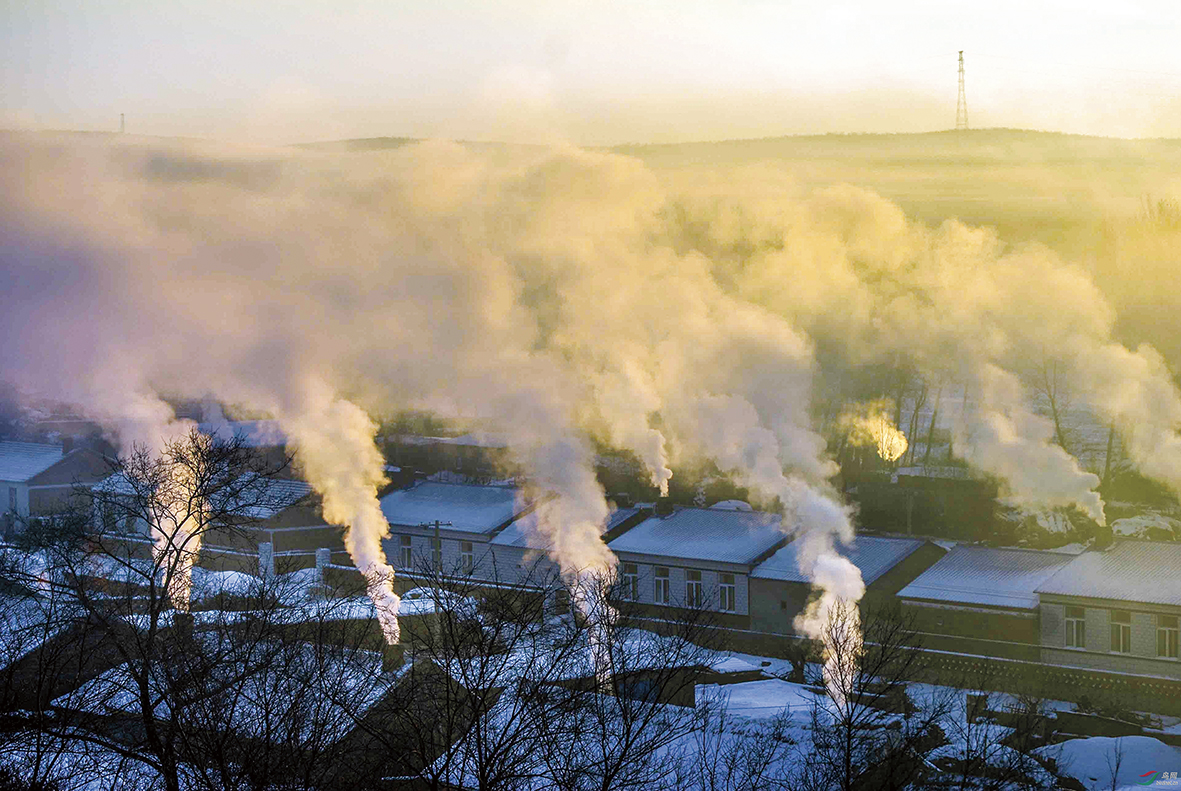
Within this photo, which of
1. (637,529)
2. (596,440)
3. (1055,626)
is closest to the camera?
(1055,626)

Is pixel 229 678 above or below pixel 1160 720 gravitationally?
above

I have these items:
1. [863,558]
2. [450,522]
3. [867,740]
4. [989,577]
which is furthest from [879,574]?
[867,740]

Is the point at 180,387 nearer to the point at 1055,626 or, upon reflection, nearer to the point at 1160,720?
the point at 1055,626

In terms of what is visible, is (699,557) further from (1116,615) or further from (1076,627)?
(1116,615)

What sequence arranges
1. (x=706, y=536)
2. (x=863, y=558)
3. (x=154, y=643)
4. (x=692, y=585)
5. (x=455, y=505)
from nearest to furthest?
(x=154, y=643) → (x=863, y=558) → (x=692, y=585) → (x=706, y=536) → (x=455, y=505)

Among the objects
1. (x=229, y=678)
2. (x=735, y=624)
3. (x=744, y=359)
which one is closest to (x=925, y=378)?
(x=744, y=359)

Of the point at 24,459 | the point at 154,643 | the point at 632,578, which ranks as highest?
the point at 154,643
